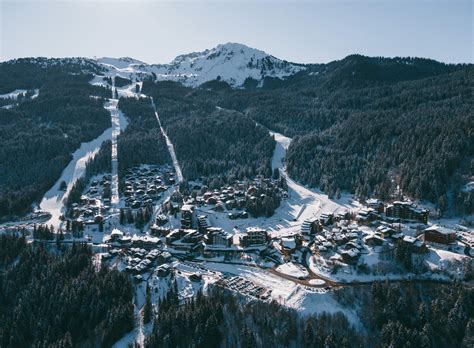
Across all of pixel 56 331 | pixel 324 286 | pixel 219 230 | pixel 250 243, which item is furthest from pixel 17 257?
pixel 324 286

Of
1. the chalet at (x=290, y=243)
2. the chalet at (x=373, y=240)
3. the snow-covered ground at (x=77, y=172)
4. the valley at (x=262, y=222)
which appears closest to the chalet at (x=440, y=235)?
the valley at (x=262, y=222)

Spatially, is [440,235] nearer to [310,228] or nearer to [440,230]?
[440,230]

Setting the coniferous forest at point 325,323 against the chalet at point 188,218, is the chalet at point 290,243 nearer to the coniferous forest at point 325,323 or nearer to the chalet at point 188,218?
the coniferous forest at point 325,323

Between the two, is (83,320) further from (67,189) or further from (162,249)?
(67,189)

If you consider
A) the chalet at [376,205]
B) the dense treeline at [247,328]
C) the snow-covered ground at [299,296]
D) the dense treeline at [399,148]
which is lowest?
the dense treeline at [247,328]

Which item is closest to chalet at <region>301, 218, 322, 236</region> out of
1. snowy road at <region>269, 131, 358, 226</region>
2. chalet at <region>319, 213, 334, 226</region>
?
chalet at <region>319, 213, 334, 226</region>

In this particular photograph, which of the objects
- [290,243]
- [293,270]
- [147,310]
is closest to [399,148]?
[290,243]
